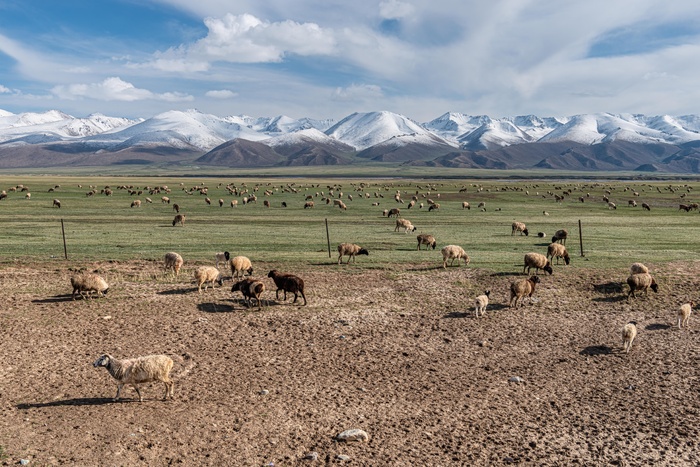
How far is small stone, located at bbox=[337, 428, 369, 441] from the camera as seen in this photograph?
10523 millimetres

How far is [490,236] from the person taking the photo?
133 ft

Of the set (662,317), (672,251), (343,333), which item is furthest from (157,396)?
(672,251)

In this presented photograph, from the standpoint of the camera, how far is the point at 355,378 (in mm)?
13750

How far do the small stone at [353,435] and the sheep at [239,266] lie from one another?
14.3 m

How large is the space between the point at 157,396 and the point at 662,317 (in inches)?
737

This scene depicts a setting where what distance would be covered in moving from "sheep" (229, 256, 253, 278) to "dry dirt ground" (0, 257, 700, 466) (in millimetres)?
2295

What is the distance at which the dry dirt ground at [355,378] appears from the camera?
1023cm

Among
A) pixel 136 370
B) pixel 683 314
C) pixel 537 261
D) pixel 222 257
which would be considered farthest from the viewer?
pixel 222 257

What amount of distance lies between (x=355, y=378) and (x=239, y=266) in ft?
38.8

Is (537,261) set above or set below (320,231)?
below

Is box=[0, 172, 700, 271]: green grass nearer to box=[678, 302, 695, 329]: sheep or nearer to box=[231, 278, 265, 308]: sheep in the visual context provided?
box=[231, 278, 265, 308]: sheep

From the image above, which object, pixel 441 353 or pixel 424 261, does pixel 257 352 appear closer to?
pixel 441 353

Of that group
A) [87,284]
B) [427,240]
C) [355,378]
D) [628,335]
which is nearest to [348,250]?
[427,240]

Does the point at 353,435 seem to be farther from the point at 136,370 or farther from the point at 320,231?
the point at 320,231
